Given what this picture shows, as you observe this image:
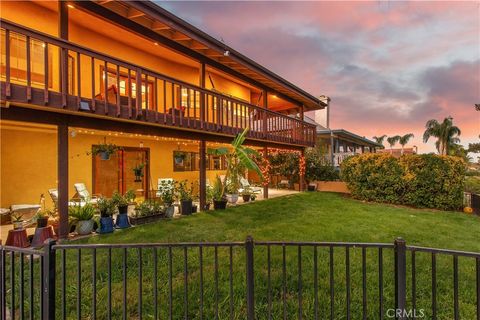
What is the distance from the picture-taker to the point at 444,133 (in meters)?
34.0

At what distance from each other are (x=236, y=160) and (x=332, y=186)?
973 cm

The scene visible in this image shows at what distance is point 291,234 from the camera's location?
21.3 feet

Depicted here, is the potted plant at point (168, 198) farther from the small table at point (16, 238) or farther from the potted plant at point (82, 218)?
the small table at point (16, 238)

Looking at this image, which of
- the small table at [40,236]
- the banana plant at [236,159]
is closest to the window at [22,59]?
the small table at [40,236]

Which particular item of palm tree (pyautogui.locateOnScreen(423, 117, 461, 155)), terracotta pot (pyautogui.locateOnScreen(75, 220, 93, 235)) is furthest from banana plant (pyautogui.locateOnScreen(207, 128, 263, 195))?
palm tree (pyautogui.locateOnScreen(423, 117, 461, 155))

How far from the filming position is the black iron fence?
2.48m

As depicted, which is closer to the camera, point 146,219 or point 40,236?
point 40,236

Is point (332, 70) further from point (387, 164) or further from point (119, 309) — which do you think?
point (119, 309)

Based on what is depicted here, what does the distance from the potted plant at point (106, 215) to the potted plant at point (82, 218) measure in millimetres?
256

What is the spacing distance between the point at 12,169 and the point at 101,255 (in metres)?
5.61

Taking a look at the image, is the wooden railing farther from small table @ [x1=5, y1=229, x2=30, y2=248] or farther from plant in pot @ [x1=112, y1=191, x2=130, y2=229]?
small table @ [x1=5, y1=229, x2=30, y2=248]

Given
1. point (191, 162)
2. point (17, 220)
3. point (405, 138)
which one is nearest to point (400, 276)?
point (17, 220)

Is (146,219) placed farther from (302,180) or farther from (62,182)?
(302,180)

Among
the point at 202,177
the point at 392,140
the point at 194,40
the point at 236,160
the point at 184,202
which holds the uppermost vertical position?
the point at 194,40
